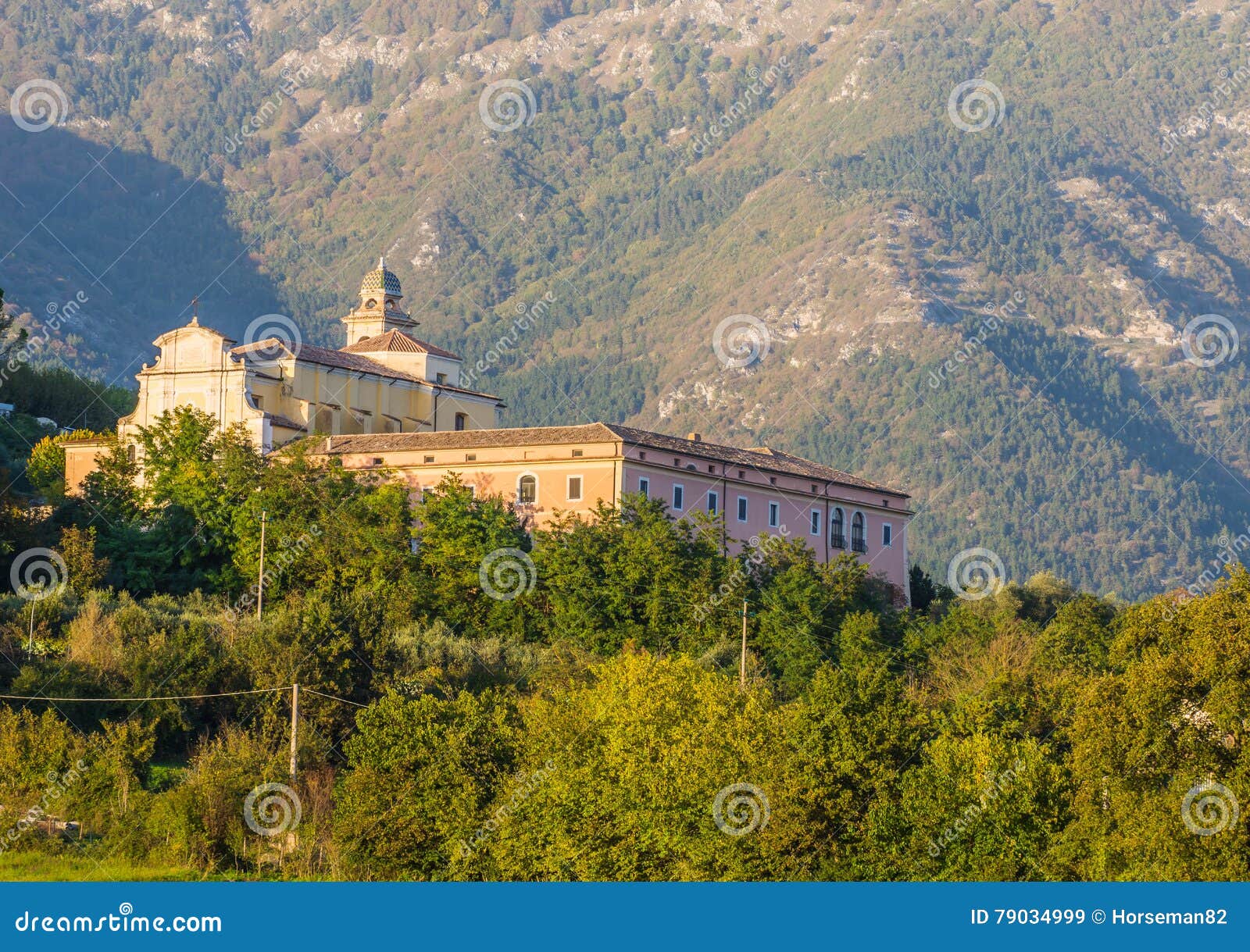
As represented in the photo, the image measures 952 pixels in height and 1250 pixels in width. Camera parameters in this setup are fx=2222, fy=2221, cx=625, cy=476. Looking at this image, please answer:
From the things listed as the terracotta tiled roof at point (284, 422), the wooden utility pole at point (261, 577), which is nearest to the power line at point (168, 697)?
the wooden utility pole at point (261, 577)

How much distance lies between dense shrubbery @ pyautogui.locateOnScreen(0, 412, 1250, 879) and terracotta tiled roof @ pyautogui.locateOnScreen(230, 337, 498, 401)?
935 centimetres

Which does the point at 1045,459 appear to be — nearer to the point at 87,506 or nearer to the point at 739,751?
Result: the point at 87,506

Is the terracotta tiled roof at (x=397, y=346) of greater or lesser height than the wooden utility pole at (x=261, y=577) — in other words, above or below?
above

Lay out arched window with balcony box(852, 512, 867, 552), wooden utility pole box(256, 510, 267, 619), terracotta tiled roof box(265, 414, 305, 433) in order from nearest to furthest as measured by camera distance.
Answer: wooden utility pole box(256, 510, 267, 619), terracotta tiled roof box(265, 414, 305, 433), arched window with balcony box(852, 512, 867, 552)

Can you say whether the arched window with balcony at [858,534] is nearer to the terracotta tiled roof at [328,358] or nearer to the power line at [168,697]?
the terracotta tiled roof at [328,358]

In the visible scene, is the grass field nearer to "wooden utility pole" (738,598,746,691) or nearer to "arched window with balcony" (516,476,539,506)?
"wooden utility pole" (738,598,746,691)

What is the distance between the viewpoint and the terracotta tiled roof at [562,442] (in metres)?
76.4

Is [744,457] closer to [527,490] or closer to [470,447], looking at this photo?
[527,490]

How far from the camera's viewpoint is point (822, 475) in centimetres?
8300

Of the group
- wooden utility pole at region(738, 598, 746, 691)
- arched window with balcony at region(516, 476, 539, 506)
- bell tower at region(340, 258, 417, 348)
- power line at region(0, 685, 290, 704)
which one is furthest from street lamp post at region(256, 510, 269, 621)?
bell tower at region(340, 258, 417, 348)

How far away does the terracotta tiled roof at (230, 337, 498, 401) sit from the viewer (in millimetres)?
84250

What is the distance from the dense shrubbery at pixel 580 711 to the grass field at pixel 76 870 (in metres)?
0.74

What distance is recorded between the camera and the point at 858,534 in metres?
82.6

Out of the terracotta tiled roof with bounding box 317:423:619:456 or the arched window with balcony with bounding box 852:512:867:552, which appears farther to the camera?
the arched window with balcony with bounding box 852:512:867:552
